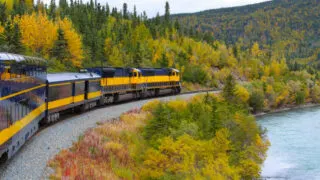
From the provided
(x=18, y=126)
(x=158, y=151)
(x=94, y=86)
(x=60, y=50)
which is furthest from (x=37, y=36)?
(x=18, y=126)

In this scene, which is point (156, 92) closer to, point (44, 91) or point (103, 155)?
point (44, 91)

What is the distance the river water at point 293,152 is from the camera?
35469mm

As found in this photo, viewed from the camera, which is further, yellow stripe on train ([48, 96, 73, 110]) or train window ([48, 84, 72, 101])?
train window ([48, 84, 72, 101])

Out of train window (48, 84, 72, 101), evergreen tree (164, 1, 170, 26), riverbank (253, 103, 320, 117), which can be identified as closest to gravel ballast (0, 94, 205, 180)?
train window (48, 84, 72, 101)

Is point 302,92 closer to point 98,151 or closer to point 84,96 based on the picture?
point 84,96

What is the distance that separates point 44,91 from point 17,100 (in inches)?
306

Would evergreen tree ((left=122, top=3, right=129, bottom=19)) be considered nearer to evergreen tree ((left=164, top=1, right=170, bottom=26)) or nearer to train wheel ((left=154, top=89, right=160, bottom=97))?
evergreen tree ((left=164, top=1, right=170, bottom=26))

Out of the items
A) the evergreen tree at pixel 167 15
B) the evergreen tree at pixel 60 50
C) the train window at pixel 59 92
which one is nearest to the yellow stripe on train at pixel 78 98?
the train window at pixel 59 92

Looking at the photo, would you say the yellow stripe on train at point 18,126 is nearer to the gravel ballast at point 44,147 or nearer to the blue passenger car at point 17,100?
the blue passenger car at point 17,100

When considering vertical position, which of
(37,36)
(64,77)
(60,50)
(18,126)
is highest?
(37,36)

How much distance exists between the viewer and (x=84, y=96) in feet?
104

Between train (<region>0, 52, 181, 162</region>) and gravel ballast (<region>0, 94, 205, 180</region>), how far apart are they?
0.50m

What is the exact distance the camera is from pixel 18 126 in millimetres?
15789

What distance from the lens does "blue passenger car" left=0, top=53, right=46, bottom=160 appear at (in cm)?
1348
